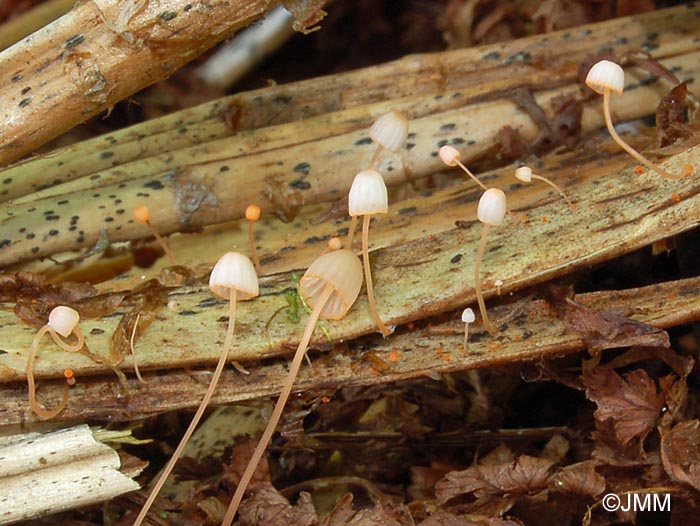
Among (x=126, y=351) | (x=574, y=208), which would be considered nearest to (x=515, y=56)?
(x=574, y=208)

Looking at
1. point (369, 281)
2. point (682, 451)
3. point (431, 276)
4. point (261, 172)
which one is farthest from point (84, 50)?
point (682, 451)

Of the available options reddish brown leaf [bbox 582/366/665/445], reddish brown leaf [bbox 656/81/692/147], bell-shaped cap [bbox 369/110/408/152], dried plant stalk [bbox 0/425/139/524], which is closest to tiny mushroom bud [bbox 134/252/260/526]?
dried plant stalk [bbox 0/425/139/524]

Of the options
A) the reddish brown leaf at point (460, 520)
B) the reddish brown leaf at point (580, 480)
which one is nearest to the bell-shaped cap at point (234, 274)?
the reddish brown leaf at point (460, 520)

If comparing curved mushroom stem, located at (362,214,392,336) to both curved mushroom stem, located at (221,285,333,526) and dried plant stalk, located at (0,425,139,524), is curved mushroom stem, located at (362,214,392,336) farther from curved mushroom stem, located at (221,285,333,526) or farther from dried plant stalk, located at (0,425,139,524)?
dried plant stalk, located at (0,425,139,524)

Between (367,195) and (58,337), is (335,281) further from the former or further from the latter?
(58,337)

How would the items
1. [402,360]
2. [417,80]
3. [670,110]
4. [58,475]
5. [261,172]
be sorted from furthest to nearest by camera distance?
1. [417,80]
2. [261,172]
3. [670,110]
4. [402,360]
5. [58,475]

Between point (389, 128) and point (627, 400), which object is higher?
point (389, 128)
